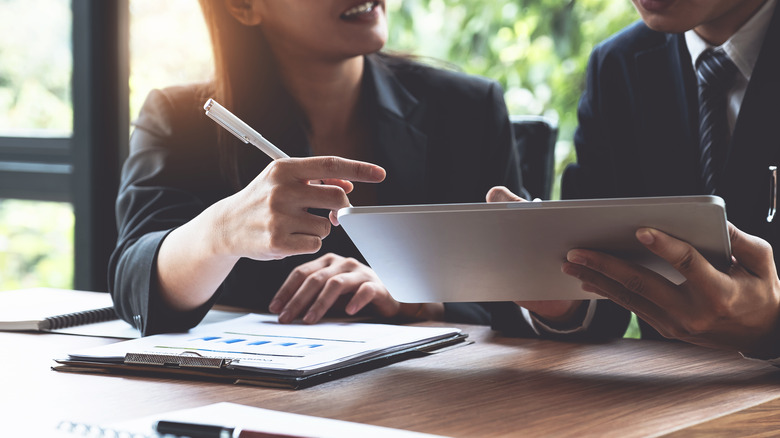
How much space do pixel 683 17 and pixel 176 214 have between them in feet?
3.16

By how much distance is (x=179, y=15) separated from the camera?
10.1ft

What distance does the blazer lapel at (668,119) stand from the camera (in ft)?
5.11

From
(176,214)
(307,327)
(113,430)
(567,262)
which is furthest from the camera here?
(176,214)

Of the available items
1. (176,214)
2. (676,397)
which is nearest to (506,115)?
(176,214)

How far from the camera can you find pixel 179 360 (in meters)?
0.98

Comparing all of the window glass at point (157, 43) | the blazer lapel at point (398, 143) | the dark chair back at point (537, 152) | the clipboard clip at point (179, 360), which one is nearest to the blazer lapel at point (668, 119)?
the dark chair back at point (537, 152)

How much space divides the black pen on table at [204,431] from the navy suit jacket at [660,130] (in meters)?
0.99

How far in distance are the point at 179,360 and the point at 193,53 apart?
231cm

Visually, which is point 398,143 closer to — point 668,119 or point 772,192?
point 668,119

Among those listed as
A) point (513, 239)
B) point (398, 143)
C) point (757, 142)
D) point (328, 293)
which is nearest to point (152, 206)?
point (328, 293)

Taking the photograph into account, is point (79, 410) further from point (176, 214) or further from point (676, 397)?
point (176, 214)

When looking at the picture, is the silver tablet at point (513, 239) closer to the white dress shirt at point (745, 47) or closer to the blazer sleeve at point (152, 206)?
the blazer sleeve at point (152, 206)

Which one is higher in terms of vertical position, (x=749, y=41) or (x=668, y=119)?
(x=749, y=41)

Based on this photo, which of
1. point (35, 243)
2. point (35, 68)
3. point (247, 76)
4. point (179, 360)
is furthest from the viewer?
point (35, 243)
